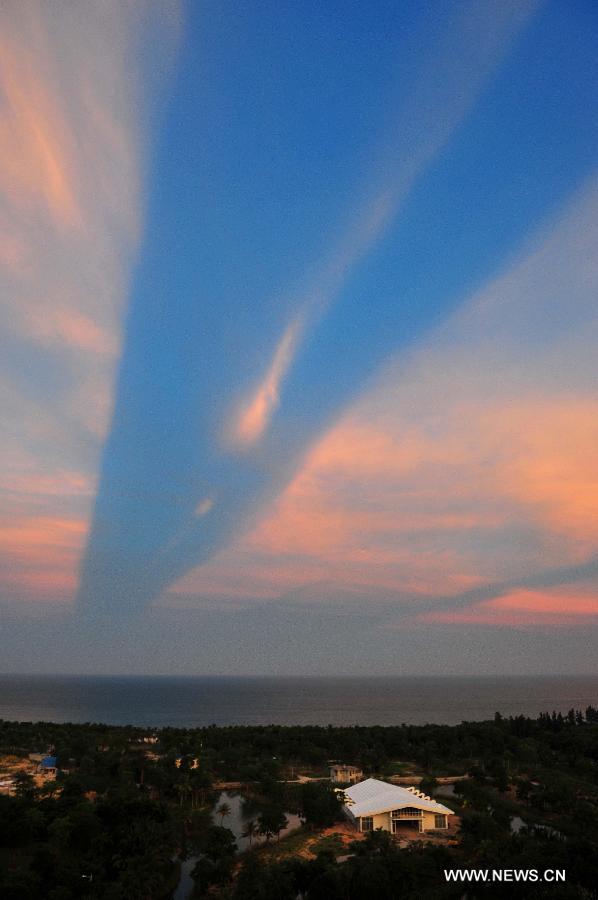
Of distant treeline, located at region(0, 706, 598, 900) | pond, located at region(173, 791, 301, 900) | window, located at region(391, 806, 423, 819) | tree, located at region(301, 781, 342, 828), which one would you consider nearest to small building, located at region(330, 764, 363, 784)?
distant treeline, located at region(0, 706, 598, 900)

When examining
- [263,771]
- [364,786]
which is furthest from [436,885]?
[263,771]

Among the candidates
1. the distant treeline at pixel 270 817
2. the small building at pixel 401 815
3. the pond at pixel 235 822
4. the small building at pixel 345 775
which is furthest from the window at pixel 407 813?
the small building at pixel 345 775

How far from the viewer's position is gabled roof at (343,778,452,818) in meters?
39.0

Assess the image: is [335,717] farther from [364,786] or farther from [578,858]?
[578,858]

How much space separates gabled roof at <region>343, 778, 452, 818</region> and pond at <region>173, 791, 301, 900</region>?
4.34 m

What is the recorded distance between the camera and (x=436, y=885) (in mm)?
26453

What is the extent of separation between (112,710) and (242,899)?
16785cm

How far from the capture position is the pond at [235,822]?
1204 inches

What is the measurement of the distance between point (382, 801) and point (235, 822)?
10.6 metres

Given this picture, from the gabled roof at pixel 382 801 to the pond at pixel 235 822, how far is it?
434 cm

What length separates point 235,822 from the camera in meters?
42.6

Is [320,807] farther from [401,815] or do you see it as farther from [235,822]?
[235,822]

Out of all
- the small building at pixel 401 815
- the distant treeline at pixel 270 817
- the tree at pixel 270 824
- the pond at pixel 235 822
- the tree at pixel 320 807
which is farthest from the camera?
the tree at pixel 320 807

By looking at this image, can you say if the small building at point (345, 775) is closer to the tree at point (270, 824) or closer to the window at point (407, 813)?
the window at point (407, 813)
